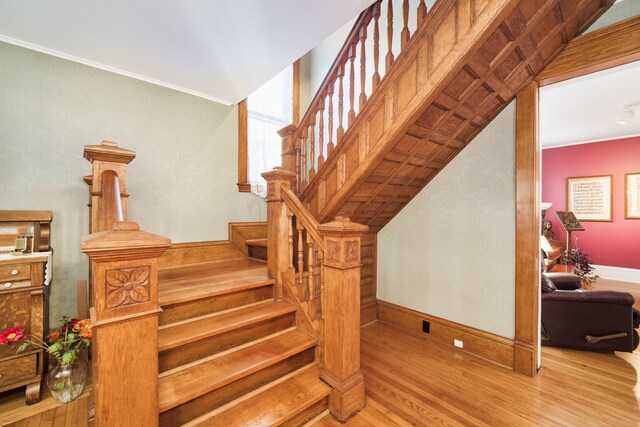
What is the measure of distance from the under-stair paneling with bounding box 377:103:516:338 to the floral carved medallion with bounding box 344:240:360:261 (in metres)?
1.37

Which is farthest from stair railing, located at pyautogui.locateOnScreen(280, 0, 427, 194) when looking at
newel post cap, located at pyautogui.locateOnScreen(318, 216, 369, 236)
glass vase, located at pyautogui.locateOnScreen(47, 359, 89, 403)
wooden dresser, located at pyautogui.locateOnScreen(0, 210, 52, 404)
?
glass vase, located at pyautogui.locateOnScreen(47, 359, 89, 403)

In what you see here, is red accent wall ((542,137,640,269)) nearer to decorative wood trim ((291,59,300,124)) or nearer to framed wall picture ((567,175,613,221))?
framed wall picture ((567,175,613,221))

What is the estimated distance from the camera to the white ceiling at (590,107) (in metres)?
2.95

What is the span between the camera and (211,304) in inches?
74.1

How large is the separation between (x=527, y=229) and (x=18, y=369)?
3.72 meters

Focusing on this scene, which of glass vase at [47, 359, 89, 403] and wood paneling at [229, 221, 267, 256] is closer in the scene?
glass vase at [47, 359, 89, 403]

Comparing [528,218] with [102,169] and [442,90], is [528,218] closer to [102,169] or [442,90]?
[442,90]

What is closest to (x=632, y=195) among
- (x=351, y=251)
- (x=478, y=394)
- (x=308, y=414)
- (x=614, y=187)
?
(x=614, y=187)

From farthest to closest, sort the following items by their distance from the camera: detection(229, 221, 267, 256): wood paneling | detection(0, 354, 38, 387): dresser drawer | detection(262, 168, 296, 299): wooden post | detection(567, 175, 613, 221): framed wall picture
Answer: detection(567, 175, 613, 221): framed wall picture, detection(229, 221, 267, 256): wood paneling, detection(262, 168, 296, 299): wooden post, detection(0, 354, 38, 387): dresser drawer

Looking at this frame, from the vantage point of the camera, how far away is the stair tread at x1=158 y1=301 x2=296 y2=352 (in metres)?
1.53

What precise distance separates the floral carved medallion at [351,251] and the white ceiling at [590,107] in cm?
202

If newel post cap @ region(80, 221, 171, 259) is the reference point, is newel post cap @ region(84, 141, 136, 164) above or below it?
above

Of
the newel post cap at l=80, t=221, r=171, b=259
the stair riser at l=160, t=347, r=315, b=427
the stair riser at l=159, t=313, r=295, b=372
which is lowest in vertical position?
the stair riser at l=160, t=347, r=315, b=427

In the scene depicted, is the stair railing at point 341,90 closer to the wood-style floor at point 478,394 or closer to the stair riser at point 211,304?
the stair riser at point 211,304
